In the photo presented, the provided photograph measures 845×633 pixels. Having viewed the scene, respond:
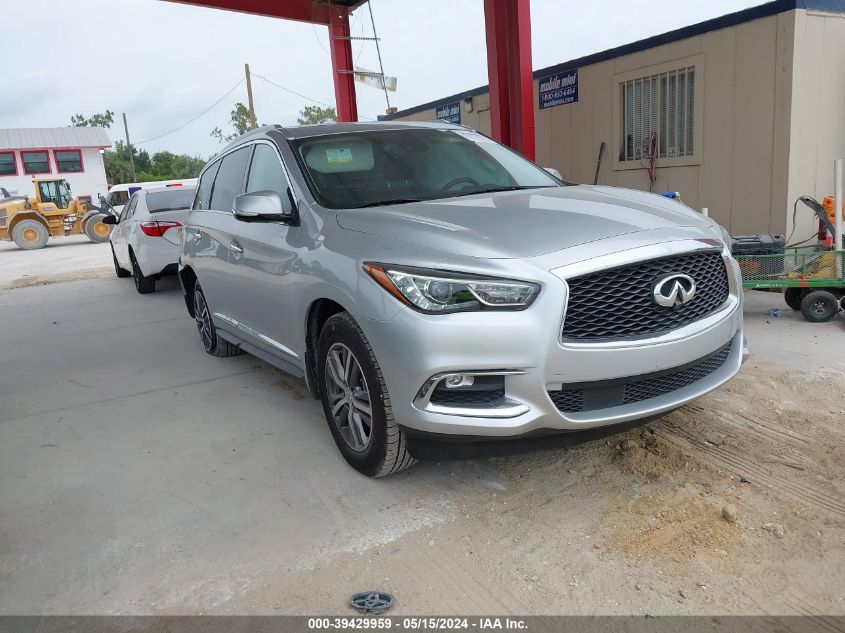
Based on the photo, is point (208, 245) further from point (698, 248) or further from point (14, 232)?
point (14, 232)

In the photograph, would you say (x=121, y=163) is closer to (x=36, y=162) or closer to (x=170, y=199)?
(x=36, y=162)

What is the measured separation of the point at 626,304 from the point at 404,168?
1.75 metres

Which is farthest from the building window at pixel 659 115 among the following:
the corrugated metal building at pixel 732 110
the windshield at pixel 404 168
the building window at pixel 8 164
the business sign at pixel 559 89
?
the building window at pixel 8 164

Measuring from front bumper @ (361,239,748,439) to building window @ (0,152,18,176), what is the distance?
4535cm

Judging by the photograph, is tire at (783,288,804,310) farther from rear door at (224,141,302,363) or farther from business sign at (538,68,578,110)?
business sign at (538,68,578,110)

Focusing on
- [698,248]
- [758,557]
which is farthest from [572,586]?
[698,248]

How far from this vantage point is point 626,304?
2.80 m

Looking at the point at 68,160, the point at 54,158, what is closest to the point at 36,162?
the point at 54,158

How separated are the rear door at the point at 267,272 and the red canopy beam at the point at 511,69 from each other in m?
4.59

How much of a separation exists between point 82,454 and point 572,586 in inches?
115

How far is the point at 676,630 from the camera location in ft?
7.36

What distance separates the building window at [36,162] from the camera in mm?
40938

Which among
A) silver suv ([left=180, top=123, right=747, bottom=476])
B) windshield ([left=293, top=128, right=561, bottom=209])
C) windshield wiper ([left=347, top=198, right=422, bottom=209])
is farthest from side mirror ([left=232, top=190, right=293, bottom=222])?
windshield wiper ([left=347, top=198, right=422, bottom=209])

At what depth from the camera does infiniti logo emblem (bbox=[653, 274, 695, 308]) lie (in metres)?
2.85
